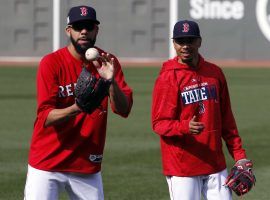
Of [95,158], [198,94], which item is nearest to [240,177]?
[198,94]

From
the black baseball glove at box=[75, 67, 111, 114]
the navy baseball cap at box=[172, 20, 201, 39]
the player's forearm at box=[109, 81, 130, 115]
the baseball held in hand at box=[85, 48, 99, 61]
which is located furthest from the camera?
the navy baseball cap at box=[172, 20, 201, 39]

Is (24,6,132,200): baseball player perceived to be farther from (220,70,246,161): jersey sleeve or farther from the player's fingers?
(220,70,246,161): jersey sleeve

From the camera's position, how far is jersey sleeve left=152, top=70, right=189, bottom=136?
21.7 ft

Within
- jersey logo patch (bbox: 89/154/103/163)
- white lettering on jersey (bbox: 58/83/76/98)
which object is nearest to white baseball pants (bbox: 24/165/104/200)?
jersey logo patch (bbox: 89/154/103/163)

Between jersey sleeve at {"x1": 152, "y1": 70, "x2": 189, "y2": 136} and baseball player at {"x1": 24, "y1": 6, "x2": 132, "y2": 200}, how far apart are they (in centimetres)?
43

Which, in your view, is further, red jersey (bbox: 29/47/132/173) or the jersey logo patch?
the jersey logo patch

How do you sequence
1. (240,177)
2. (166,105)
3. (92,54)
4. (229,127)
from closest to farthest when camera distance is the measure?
(92,54)
(166,105)
(240,177)
(229,127)

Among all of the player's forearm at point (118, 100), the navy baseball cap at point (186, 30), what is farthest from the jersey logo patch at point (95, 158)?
the navy baseball cap at point (186, 30)

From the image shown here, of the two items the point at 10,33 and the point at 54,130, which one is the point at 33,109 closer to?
the point at 54,130

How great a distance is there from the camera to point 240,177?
6844 mm

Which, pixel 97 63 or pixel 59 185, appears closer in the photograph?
pixel 97 63

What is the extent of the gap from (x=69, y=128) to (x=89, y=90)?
0.55 meters

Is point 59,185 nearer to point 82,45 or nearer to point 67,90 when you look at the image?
point 67,90

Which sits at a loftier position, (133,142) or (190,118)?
(190,118)
